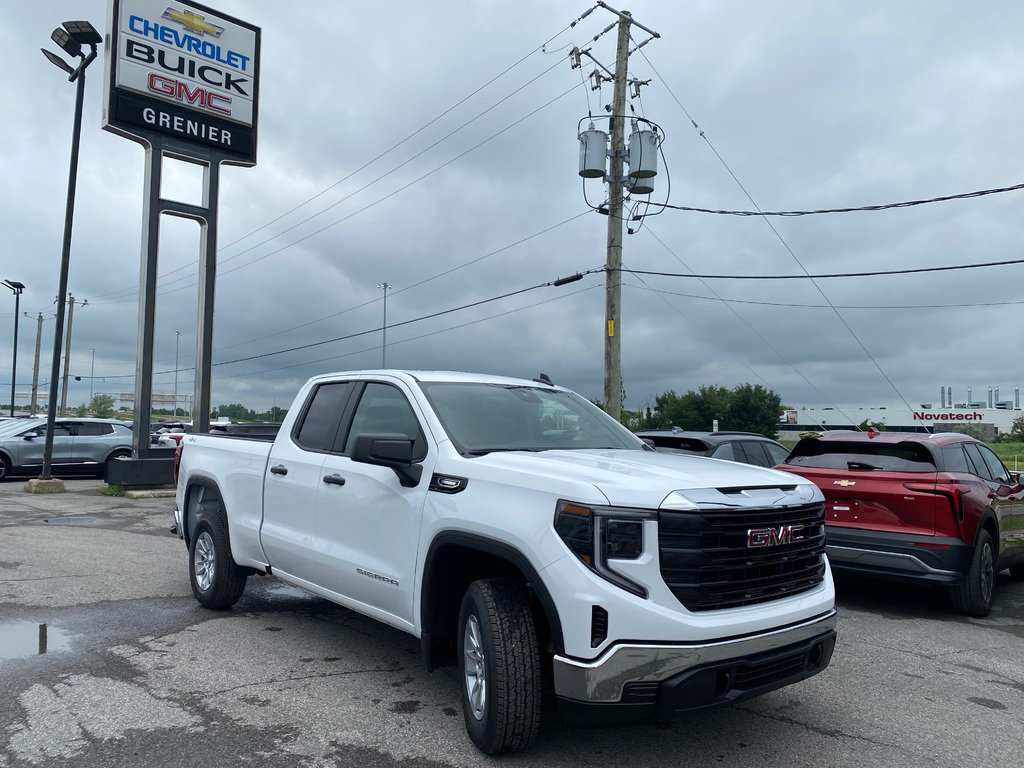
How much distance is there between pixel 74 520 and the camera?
12.7 metres

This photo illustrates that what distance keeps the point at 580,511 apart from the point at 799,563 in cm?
127

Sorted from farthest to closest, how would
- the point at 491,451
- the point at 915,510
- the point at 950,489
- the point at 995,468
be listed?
the point at 995,468
the point at 915,510
the point at 950,489
the point at 491,451

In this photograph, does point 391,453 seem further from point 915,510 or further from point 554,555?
point 915,510

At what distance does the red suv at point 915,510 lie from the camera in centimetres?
686

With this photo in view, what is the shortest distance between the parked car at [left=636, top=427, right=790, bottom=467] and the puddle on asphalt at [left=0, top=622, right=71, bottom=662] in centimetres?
640

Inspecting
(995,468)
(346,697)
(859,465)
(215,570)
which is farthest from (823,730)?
(995,468)

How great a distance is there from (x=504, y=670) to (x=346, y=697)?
4.73 feet

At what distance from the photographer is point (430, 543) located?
4184 millimetres

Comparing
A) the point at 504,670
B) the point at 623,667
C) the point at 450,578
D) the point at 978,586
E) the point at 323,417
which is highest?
the point at 323,417

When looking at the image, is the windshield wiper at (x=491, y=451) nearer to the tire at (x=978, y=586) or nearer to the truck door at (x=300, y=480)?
the truck door at (x=300, y=480)

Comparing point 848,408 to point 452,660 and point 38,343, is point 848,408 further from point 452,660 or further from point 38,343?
point 452,660

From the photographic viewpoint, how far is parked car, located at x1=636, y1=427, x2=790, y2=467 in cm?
1002

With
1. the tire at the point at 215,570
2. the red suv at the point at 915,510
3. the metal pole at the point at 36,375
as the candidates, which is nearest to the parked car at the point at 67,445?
the tire at the point at 215,570

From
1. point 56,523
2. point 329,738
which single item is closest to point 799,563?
point 329,738
